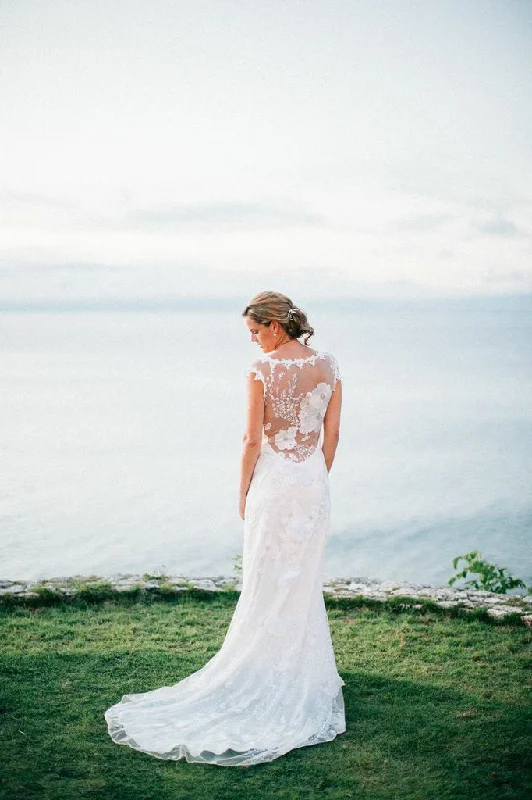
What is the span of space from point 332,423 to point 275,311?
979 mm

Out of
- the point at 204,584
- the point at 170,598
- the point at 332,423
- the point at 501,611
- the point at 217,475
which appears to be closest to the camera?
the point at 332,423

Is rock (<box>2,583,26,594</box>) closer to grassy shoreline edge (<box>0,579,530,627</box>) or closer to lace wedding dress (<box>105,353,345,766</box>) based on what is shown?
grassy shoreline edge (<box>0,579,530,627</box>)

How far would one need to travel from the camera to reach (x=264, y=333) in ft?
17.0

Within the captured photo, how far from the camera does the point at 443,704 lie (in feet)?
17.6

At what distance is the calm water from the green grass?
23.5 feet

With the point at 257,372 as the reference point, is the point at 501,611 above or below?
below

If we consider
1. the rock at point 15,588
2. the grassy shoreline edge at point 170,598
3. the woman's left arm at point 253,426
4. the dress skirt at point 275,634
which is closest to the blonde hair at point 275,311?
the woman's left arm at point 253,426

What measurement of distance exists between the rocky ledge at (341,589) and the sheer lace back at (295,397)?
10.1ft

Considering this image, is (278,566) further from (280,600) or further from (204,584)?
(204,584)

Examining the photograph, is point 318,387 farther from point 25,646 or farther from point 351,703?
point 25,646

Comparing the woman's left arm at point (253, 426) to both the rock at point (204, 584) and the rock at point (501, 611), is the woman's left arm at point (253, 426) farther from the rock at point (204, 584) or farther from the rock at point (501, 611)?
the rock at point (501, 611)

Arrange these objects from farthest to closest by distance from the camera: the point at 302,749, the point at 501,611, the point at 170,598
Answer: the point at 170,598, the point at 501,611, the point at 302,749

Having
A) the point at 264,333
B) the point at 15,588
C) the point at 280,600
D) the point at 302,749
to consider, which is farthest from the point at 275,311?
the point at 15,588

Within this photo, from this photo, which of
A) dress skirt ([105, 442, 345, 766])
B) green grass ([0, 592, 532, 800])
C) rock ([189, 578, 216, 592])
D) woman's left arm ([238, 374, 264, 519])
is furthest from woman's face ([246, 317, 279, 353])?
rock ([189, 578, 216, 592])
